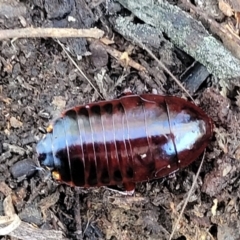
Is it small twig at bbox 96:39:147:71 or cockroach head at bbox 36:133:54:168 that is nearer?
cockroach head at bbox 36:133:54:168

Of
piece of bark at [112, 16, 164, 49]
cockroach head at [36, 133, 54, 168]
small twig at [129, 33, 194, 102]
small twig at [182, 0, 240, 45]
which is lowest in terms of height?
cockroach head at [36, 133, 54, 168]

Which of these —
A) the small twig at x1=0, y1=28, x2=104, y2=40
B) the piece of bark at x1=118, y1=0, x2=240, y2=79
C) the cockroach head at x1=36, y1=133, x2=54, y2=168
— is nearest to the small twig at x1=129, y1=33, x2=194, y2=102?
the piece of bark at x1=118, y1=0, x2=240, y2=79

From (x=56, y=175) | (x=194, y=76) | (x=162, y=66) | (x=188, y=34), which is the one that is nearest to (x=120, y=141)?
(x=56, y=175)

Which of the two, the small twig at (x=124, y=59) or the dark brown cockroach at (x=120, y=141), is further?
the small twig at (x=124, y=59)

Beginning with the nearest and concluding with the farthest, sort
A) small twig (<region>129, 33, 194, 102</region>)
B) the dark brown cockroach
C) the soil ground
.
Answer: the dark brown cockroach, the soil ground, small twig (<region>129, 33, 194, 102</region>)

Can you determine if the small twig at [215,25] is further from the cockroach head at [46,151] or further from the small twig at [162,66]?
the cockroach head at [46,151]

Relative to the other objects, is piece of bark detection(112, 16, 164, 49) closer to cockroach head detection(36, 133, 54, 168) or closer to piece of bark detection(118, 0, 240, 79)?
piece of bark detection(118, 0, 240, 79)

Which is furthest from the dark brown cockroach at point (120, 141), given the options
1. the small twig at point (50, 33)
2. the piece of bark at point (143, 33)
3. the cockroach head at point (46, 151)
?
the small twig at point (50, 33)

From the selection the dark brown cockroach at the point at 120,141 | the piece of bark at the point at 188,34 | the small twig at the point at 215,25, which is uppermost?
the small twig at the point at 215,25
